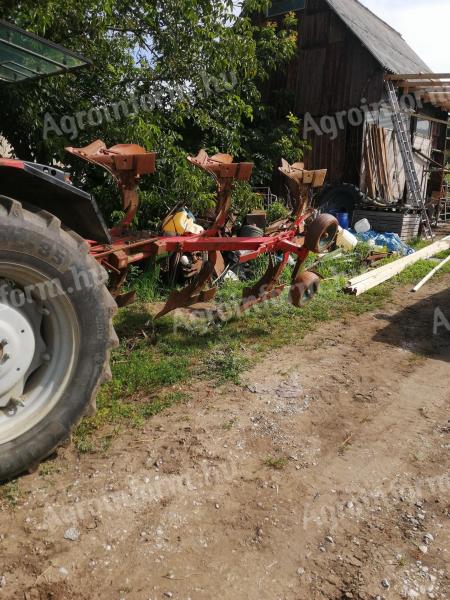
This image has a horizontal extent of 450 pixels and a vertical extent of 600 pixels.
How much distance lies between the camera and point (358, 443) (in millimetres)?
2889

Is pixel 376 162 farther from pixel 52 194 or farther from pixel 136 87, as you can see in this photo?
pixel 52 194

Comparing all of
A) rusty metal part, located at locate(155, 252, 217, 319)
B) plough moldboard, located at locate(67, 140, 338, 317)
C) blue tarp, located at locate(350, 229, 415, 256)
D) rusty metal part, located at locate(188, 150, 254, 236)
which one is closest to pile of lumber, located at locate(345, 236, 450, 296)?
blue tarp, located at locate(350, 229, 415, 256)

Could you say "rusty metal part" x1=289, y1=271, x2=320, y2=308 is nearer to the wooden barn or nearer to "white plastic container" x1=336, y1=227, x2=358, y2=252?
"white plastic container" x1=336, y1=227, x2=358, y2=252

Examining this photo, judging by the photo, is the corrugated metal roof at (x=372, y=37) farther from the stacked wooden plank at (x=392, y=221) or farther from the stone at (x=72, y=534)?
the stone at (x=72, y=534)

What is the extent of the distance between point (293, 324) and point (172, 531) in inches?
124

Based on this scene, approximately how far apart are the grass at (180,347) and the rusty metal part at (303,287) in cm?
43

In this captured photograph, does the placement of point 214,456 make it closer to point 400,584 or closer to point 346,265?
point 400,584

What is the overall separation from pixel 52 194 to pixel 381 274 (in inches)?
218

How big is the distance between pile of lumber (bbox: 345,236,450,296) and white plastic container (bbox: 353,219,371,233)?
1419 mm

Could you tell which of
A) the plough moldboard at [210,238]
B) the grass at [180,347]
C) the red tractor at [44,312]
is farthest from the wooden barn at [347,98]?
the red tractor at [44,312]

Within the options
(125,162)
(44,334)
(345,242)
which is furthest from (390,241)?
(44,334)

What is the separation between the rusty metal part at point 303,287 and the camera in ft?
14.1

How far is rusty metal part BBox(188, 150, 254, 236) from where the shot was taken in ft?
13.8

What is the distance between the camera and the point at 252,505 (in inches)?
90.5
